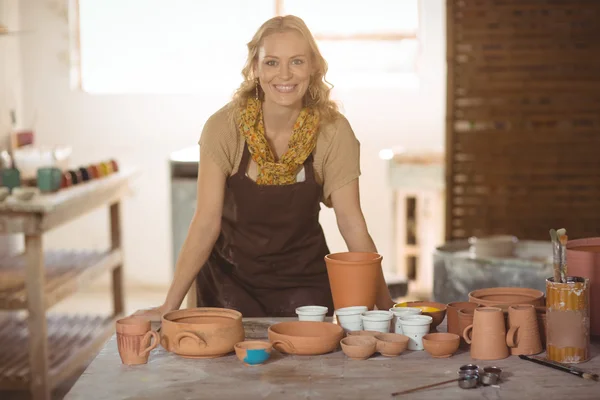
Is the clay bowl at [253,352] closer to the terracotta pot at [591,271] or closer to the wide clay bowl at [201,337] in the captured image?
the wide clay bowl at [201,337]

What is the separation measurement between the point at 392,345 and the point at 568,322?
0.36 metres

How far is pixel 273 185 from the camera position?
2.70m

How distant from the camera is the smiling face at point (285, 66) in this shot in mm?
2496

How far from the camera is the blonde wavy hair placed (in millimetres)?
2555

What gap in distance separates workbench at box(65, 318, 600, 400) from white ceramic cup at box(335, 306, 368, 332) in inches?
4.1

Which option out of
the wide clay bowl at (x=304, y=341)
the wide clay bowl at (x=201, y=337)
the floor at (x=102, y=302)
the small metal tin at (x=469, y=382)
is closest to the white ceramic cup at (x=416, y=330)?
the wide clay bowl at (x=304, y=341)

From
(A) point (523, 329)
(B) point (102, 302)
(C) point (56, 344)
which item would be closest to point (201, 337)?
(A) point (523, 329)

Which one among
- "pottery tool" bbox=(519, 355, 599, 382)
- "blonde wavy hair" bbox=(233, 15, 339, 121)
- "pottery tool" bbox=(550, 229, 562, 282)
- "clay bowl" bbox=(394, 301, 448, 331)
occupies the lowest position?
"pottery tool" bbox=(519, 355, 599, 382)

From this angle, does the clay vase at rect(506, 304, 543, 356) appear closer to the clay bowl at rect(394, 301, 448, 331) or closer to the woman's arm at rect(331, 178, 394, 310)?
the clay bowl at rect(394, 301, 448, 331)

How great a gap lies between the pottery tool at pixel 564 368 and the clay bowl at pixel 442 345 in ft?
0.46

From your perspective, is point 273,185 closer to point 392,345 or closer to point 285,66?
point 285,66

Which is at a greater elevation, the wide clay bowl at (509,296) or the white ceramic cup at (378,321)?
the wide clay bowl at (509,296)

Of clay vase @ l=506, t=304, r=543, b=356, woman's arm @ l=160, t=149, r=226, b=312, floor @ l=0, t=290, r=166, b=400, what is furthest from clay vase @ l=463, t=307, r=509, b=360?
floor @ l=0, t=290, r=166, b=400

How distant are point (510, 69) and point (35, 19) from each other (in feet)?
10.9
